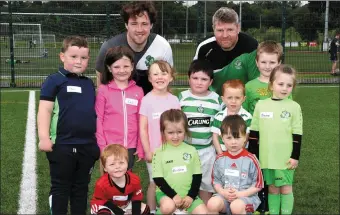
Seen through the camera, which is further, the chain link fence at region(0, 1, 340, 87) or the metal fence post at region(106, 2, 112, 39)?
the chain link fence at region(0, 1, 340, 87)

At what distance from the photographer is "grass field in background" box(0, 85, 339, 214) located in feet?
16.1

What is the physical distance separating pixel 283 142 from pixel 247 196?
1.69 feet

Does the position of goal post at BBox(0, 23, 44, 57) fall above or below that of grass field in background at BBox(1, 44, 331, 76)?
above

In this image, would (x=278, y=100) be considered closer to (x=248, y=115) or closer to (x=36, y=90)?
(x=248, y=115)

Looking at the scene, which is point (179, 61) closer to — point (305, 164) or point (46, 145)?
point (305, 164)

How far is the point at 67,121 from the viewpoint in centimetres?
355

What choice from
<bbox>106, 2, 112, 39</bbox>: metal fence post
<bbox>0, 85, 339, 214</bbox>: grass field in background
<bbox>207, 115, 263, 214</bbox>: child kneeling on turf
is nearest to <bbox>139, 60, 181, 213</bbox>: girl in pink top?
<bbox>207, 115, 263, 214</bbox>: child kneeling on turf

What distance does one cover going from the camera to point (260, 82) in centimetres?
388

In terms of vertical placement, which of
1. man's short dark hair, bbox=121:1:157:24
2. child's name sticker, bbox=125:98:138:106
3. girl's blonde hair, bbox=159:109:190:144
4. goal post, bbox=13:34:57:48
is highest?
goal post, bbox=13:34:57:48

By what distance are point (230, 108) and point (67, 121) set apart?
4.20 ft

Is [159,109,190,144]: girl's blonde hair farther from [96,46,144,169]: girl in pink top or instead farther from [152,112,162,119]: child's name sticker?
[96,46,144,169]: girl in pink top

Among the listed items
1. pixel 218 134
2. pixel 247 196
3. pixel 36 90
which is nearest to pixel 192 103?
pixel 218 134

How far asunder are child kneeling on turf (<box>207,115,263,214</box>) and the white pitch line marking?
2.17 m

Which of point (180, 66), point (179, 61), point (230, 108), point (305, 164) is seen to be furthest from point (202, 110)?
point (180, 66)
